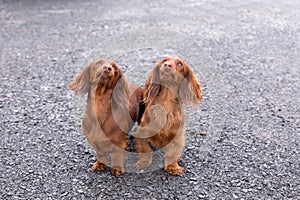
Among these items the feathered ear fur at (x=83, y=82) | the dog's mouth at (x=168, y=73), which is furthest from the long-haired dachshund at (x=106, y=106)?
the dog's mouth at (x=168, y=73)

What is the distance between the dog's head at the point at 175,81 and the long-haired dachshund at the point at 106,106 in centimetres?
15

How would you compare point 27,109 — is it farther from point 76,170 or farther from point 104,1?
point 104,1

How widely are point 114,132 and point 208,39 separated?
2.89 meters

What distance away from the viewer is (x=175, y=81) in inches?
93.5

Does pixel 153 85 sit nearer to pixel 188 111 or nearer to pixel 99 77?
pixel 99 77

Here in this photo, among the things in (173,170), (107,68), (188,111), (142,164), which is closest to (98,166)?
(142,164)

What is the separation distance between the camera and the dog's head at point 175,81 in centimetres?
232

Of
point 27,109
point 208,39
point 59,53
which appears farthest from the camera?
point 208,39

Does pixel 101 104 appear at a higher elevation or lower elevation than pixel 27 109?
higher

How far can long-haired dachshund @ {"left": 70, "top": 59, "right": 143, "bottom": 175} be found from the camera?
2.32m

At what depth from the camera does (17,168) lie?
8.99 feet

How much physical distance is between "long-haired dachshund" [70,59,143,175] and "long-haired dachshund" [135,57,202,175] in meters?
0.13

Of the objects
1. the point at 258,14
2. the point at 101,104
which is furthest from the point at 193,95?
the point at 258,14

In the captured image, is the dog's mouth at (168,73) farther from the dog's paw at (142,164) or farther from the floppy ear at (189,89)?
the dog's paw at (142,164)
